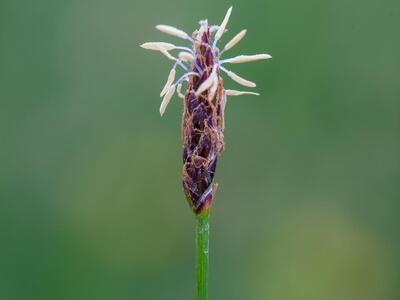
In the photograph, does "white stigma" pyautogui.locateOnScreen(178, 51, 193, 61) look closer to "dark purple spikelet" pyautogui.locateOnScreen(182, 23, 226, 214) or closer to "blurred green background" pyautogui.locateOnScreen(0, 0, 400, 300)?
"dark purple spikelet" pyautogui.locateOnScreen(182, 23, 226, 214)

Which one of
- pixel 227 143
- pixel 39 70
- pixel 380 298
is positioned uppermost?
pixel 39 70

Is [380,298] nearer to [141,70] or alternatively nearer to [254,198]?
[254,198]

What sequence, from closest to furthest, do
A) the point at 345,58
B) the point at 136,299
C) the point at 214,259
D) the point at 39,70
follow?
the point at 136,299 < the point at 214,259 < the point at 39,70 < the point at 345,58

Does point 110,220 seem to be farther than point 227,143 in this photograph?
No

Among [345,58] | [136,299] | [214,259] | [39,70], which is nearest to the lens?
[136,299]

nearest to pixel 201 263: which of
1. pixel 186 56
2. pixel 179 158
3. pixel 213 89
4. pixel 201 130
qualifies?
pixel 201 130

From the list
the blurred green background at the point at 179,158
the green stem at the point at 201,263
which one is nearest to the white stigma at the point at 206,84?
the green stem at the point at 201,263

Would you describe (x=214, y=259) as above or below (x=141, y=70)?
below

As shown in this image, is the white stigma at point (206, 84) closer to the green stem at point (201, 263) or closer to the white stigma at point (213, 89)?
the white stigma at point (213, 89)

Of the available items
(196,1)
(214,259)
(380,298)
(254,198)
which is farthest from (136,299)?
(196,1)
